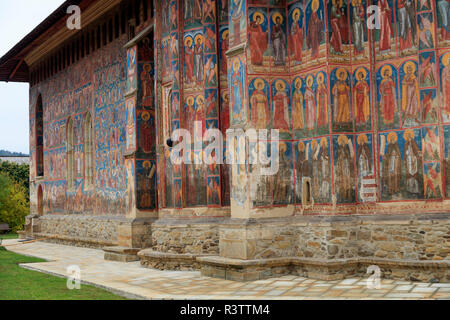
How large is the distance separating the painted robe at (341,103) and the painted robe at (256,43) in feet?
5.63

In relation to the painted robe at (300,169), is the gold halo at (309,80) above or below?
above

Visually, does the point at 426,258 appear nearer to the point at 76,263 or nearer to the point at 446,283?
the point at 446,283

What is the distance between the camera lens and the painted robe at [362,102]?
1091 cm

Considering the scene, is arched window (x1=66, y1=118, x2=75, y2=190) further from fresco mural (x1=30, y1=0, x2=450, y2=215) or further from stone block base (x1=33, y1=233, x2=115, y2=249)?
fresco mural (x1=30, y1=0, x2=450, y2=215)

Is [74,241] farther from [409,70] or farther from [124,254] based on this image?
[409,70]

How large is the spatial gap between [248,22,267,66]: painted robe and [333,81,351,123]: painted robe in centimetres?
172

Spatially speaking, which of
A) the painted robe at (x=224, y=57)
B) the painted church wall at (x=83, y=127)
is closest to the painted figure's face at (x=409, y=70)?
the painted robe at (x=224, y=57)

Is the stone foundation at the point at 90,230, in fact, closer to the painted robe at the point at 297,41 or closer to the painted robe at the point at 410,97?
the painted robe at the point at 297,41

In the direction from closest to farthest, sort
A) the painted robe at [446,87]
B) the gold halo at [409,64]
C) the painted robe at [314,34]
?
1. the painted robe at [446,87]
2. the gold halo at [409,64]
3. the painted robe at [314,34]

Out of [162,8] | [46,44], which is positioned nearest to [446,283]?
[162,8]

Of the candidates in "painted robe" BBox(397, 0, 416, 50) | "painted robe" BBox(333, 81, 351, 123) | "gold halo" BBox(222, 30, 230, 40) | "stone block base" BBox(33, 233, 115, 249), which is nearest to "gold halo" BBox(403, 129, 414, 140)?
"painted robe" BBox(333, 81, 351, 123)

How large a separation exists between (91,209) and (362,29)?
516 inches

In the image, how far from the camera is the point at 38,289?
10664mm

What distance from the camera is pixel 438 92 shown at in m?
9.95
